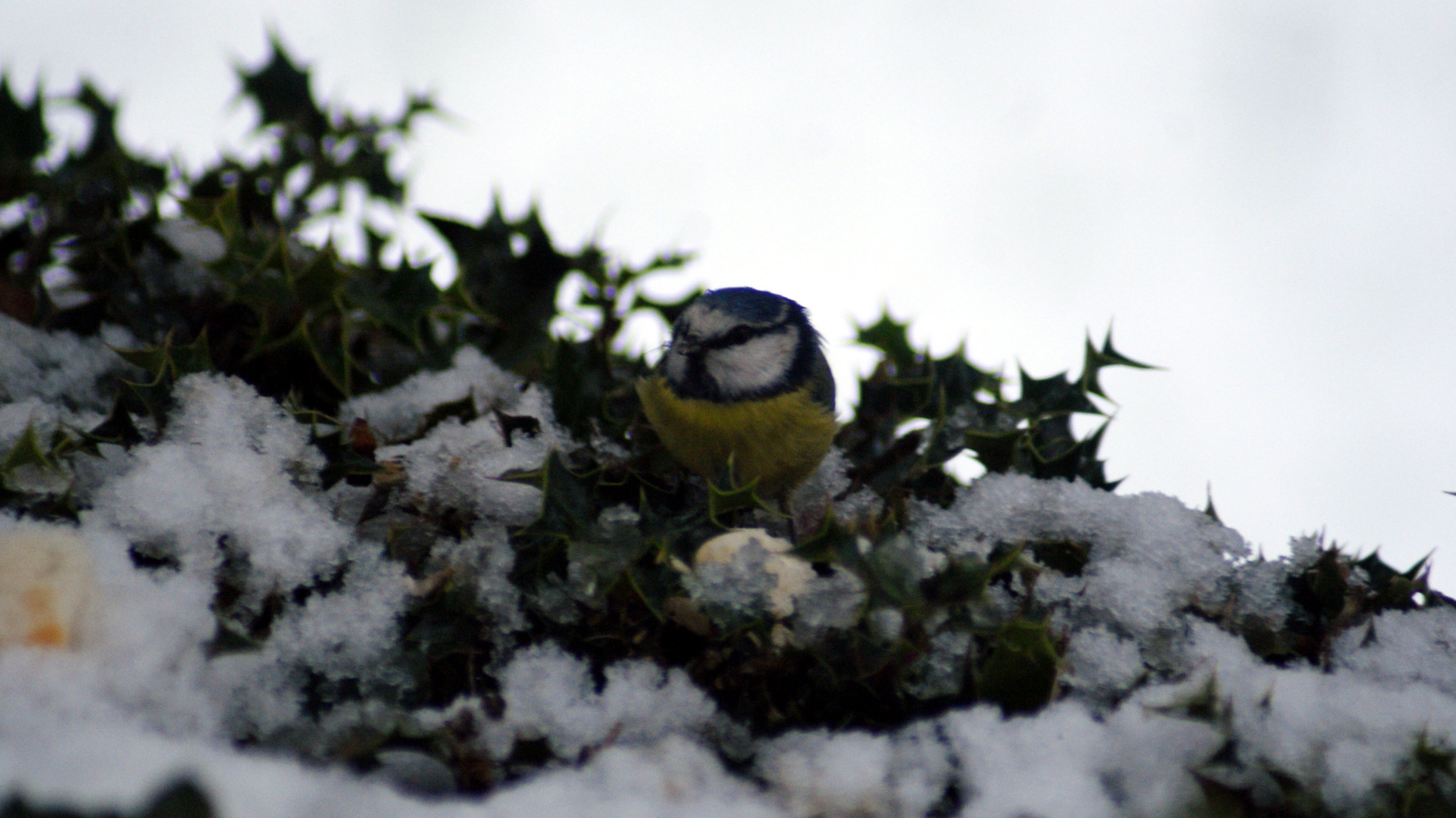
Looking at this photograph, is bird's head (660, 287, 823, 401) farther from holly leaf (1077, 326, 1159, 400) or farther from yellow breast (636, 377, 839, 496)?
holly leaf (1077, 326, 1159, 400)

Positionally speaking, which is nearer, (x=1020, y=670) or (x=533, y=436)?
(x=1020, y=670)

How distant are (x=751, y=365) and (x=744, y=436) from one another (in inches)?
6.3

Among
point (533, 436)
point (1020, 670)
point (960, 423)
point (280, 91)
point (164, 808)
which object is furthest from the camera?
point (280, 91)

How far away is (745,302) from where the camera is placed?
1.40 meters

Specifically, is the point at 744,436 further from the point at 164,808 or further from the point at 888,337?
the point at 164,808

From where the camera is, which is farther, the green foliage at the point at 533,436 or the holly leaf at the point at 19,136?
the holly leaf at the point at 19,136

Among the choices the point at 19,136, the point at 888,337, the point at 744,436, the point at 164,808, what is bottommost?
the point at 744,436

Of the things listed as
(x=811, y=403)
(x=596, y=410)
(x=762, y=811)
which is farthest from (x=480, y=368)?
(x=762, y=811)

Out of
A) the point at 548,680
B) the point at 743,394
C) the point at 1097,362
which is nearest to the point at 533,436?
the point at 548,680

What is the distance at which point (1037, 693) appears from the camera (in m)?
0.72

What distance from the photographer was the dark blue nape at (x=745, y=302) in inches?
54.1

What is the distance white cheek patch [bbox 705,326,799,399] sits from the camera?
4.66ft

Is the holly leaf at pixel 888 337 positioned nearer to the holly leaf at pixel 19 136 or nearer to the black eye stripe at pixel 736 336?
the black eye stripe at pixel 736 336

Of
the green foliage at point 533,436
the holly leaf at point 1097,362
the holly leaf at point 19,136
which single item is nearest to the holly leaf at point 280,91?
the green foliage at point 533,436
